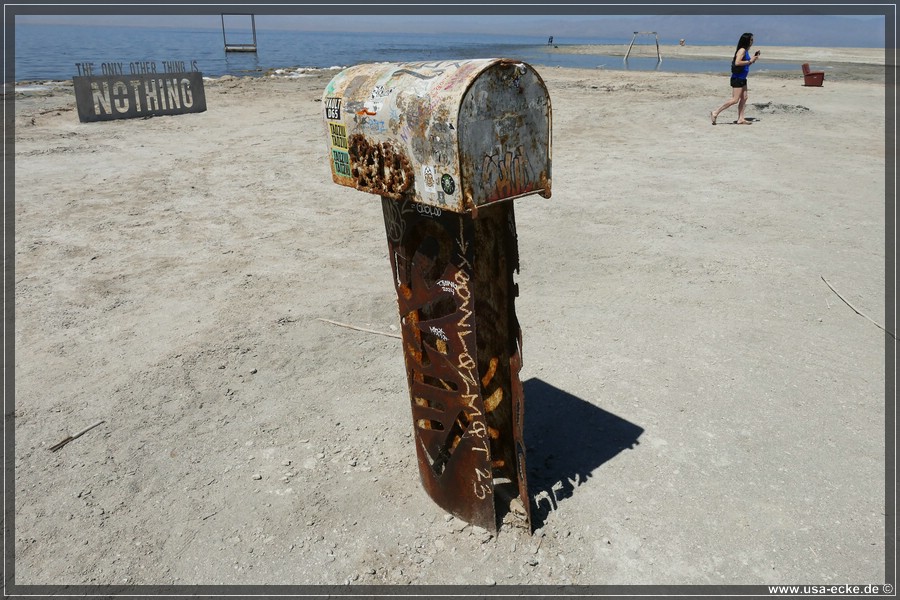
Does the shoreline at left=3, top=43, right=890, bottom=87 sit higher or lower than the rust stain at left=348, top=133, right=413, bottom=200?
higher

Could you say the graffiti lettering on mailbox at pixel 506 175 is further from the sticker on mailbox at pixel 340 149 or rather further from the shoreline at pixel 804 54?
the shoreline at pixel 804 54

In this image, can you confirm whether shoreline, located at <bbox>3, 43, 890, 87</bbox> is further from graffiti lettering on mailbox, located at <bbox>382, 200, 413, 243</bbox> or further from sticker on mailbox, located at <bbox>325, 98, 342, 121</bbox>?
sticker on mailbox, located at <bbox>325, 98, 342, 121</bbox>

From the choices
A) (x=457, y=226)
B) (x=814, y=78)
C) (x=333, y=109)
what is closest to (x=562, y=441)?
(x=457, y=226)

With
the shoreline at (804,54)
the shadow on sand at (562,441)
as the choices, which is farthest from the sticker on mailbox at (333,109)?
the shoreline at (804,54)

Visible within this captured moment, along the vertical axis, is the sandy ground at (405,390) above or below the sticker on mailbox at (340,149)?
Answer: below

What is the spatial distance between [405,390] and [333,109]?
7.22ft

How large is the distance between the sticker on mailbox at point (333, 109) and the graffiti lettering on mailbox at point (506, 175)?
798 mm

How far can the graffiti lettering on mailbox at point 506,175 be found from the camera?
2.38 meters

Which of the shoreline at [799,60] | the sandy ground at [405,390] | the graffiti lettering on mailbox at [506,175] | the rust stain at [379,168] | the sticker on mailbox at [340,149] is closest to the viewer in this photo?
the graffiti lettering on mailbox at [506,175]

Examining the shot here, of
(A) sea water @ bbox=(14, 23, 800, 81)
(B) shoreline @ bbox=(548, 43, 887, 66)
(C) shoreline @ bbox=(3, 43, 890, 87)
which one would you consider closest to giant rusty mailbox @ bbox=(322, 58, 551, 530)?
(A) sea water @ bbox=(14, 23, 800, 81)

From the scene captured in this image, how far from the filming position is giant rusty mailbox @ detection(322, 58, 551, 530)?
2330 millimetres

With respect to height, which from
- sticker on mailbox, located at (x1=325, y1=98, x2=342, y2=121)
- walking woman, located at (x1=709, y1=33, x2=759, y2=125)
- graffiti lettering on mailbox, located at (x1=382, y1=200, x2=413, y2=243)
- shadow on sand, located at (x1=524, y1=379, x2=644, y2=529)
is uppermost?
walking woman, located at (x1=709, y1=33, x2=759, y2=125)
